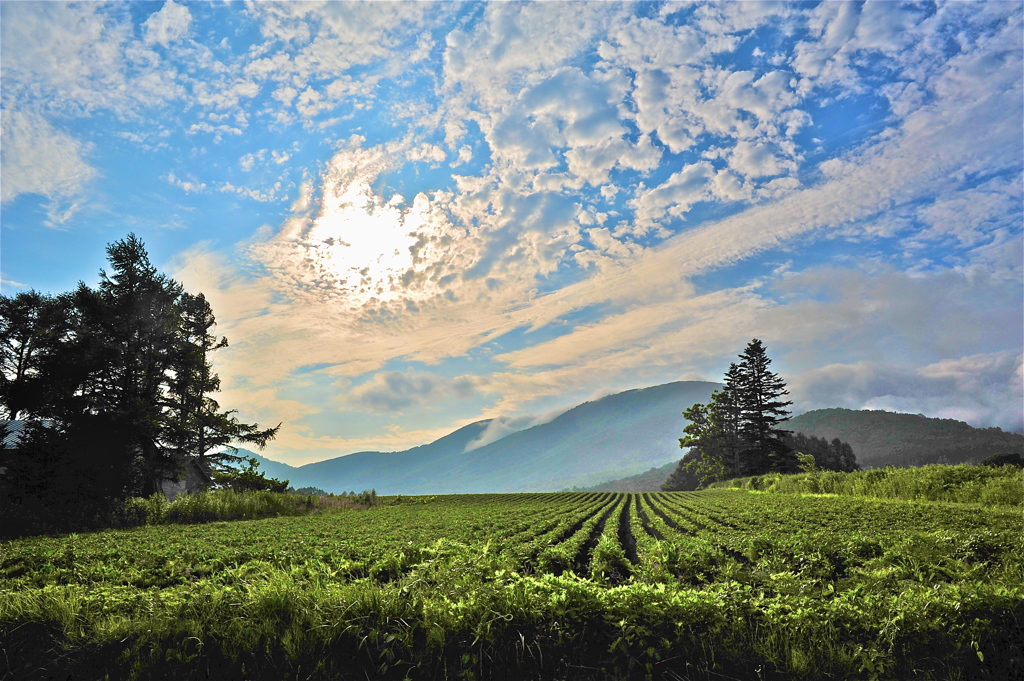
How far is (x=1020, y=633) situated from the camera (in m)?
4.92

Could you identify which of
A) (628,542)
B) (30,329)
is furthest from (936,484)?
(30,329)

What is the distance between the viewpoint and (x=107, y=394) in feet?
94.0

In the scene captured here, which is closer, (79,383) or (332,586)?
(332,586)

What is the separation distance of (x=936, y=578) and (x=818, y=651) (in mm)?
4992

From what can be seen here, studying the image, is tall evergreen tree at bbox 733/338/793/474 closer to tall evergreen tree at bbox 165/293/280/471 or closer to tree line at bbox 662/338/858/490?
tree line at bbox 662/338/858/490

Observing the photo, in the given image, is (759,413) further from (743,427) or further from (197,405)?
(197,405)

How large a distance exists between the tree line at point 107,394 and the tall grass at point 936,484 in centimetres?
4057

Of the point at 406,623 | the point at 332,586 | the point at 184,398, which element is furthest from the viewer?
the point at 184,398

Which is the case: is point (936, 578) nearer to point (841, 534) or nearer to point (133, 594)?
point (841, 534)

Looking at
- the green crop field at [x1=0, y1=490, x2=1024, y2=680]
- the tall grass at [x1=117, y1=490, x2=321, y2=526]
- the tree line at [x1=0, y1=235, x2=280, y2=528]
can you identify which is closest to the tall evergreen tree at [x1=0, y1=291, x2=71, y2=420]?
the tree line at [x1=0, y1=235, x2=280, y2=528]

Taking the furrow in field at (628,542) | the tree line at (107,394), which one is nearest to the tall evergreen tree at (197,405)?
the tree line at (107,394)

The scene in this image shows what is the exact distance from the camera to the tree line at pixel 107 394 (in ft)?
67.7

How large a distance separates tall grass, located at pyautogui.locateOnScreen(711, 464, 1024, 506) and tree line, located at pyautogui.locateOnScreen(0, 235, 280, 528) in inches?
1597

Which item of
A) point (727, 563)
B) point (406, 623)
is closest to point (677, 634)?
point (406, 623)
